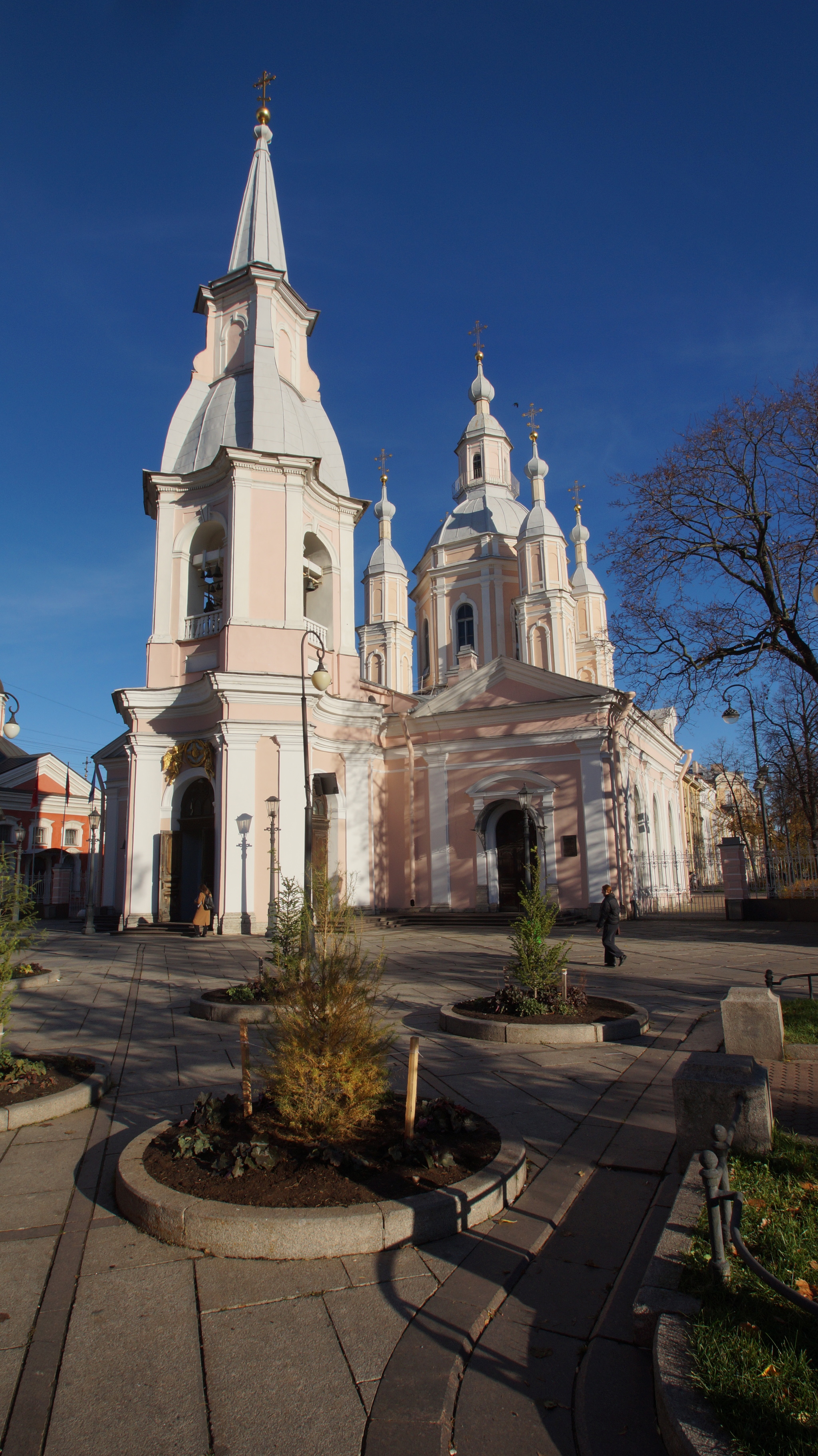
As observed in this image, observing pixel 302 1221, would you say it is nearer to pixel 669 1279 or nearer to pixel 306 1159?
pixel 306 1159

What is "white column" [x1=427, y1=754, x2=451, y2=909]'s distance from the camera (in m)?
24.5

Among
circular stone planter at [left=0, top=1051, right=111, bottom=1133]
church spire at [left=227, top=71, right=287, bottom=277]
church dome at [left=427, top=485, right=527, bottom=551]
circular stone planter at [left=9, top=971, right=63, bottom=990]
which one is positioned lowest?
circular stone planter at [left=0, top=1051, right=111, bottom=1133]

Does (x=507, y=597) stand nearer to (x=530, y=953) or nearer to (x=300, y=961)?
(x=530, y=953)

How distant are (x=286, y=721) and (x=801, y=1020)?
588 inches

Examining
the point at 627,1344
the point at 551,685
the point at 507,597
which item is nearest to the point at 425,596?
the point at 507,597

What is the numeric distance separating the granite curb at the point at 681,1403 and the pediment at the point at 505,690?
69.2 ft

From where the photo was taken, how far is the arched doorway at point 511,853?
79.3ft

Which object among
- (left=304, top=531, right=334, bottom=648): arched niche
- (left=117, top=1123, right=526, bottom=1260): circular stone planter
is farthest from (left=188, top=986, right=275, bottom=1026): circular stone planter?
(left=304, top=531, right=334, bottom=648): arched niche

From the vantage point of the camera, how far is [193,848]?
75.3 ft

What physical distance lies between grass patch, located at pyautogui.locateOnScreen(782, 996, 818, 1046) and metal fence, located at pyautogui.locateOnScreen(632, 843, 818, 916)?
40.6 ft

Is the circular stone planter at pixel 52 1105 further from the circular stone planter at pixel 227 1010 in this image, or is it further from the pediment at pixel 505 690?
the pediment at pixel 505 690

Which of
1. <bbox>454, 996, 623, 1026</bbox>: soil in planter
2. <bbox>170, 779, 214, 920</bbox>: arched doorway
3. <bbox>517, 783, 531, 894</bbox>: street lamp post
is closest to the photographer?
<bbox>454, 996, 623, 1026</bbox>: soil in planter

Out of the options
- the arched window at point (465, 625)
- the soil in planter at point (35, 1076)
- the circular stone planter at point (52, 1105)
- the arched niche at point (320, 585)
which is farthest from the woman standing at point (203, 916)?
the arched window at point (465, 625)

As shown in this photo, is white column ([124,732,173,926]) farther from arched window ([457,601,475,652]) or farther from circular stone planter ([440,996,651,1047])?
arched window ([457,601,475,652])
